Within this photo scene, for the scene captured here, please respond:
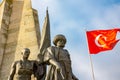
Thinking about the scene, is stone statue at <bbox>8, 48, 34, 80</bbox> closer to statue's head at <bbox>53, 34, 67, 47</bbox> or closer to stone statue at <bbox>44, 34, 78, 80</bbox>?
stone statue at <bbox>44, 34, 78, 80</bbox>

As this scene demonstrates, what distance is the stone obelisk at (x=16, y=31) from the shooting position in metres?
15.9

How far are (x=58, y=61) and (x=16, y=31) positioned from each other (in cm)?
692

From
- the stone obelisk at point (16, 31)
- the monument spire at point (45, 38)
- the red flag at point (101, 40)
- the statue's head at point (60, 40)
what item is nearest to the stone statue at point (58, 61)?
the statue's head at point (60, 40)

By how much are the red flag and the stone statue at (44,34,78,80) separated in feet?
16.7

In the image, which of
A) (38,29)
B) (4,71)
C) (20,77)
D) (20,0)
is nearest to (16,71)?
(20,77)

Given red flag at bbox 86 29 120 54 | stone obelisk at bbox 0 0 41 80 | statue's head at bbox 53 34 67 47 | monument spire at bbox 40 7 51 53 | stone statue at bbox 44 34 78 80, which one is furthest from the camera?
red flag at bbox 86 29 120 54

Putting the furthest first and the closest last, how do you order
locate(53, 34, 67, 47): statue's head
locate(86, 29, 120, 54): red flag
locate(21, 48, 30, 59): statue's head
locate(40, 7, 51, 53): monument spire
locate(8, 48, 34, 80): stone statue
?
locate(86, 29, 120, 54): red flag → locate(40, 7, 51, 53): monument spire → locate(21, 48, 30, 59): statue's head → locate(8, 48, 34, 80): stone statue → locate(53, 34, 67, 47): statue's head

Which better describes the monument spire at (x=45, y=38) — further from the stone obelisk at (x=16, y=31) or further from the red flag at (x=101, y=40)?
the red flag at (x=101, y=40)

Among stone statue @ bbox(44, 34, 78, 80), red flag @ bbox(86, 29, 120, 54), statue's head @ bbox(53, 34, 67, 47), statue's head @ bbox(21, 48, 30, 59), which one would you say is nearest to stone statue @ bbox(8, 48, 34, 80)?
statue's head @ bbox(21, 48, 30, 59)

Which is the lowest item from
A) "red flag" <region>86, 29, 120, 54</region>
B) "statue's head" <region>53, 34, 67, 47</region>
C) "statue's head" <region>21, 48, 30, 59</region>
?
"statue's head" <region>21, 48, 30, 59</region>

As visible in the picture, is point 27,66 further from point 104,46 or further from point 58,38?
point 104,46

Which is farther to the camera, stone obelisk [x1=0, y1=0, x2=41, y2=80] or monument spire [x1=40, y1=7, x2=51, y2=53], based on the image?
stone obelisk [x1=0, y1=0, x2=41, y2=80]

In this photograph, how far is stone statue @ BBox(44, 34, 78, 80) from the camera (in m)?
10.5

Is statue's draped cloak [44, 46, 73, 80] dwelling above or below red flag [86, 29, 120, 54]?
below
